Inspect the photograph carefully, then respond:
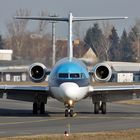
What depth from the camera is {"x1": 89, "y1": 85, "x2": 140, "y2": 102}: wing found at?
103ft

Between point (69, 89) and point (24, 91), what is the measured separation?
12.1ft

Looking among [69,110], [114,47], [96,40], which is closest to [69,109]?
[69,110]

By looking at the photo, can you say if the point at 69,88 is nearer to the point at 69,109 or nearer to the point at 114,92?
the point at 69,109

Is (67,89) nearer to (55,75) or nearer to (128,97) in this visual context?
(55,75)

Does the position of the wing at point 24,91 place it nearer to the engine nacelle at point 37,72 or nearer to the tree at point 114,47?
the engine nacelle at point 37,72

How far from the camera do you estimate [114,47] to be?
545 ft

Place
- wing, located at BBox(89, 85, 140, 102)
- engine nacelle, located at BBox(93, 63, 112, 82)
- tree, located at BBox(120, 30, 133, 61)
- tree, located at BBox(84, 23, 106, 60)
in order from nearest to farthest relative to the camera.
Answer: wing, located at BBox(89, 85, 140, 102) → engine nacelle, located at BBox(93, 63, 112, 82) → tree, located at BBox(84, 23, 106, 60) → tree, located at BBox(120, 30, 133, 61)

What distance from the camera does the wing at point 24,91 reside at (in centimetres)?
3075

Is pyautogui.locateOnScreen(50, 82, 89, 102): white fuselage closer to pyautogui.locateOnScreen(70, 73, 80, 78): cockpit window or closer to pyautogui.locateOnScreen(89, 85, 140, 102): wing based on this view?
pyautogui.locateOnScreen(70, 73, 80, 78): cockpit window

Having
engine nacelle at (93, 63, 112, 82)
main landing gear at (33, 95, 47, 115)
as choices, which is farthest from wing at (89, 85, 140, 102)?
main landing gear at (33, 95, 47, 115)

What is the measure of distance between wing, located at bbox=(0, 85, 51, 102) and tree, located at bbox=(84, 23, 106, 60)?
11907 cm

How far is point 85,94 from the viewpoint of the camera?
30141 millimetres

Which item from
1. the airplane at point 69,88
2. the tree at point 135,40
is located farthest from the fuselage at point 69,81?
the tree at point 135,40

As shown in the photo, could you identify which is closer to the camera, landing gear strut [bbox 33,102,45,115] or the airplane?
the airplane
